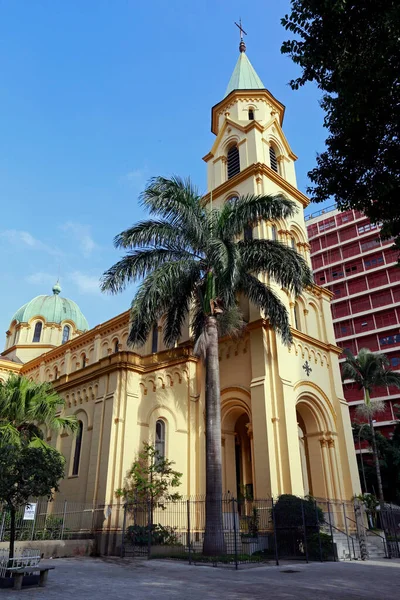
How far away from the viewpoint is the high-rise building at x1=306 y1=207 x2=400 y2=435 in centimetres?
5706

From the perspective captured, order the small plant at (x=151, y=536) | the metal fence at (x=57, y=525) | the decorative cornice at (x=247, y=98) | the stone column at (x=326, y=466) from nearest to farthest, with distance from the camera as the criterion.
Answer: the small plant at (x=151, y=536)
the metal fence at (x=57, y=525)
the stone column at (x=326, y=466)
the decorative cornice at (x=247, y=98)

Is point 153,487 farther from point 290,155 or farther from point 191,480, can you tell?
point 290,155

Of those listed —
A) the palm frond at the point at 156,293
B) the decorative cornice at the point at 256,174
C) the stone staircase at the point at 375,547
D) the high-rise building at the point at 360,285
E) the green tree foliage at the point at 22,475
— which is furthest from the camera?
the high-rise building at the point at 360,285

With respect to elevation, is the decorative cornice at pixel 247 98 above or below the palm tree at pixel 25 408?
above

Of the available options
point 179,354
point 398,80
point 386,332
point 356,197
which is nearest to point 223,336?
point 179,354

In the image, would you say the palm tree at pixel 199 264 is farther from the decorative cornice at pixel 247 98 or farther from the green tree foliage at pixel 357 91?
the decorative cornice at pixel 247 98

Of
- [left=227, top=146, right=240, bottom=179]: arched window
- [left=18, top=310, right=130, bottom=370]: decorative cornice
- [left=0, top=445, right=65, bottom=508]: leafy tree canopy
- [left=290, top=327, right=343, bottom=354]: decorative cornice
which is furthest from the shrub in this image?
[left=227, top=146, right=240, bottom=179]: arched window

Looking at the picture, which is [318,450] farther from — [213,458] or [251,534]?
[213,458]

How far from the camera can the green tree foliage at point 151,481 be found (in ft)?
61.8

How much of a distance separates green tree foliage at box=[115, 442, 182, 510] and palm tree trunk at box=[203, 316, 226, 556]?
3432 mm

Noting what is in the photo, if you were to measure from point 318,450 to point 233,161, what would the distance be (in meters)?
17.6

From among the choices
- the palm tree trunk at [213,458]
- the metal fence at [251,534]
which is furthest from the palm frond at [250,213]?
the metal fence at [251,534]

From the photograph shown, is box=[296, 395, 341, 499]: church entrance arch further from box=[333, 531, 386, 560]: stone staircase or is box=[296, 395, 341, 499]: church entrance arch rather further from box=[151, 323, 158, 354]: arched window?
box=[151, 323, 158, 354]: arched window

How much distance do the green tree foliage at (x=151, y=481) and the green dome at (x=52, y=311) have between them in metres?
27.8
